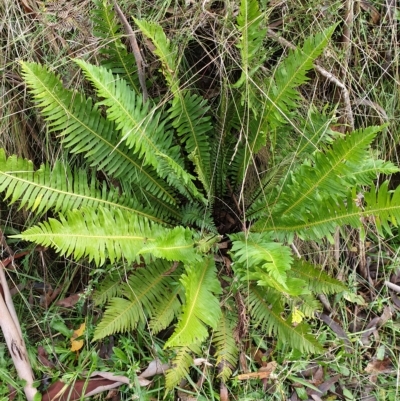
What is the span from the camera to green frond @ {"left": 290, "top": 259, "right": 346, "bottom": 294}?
2.06 m

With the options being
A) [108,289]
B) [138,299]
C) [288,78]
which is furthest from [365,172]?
[108,289]

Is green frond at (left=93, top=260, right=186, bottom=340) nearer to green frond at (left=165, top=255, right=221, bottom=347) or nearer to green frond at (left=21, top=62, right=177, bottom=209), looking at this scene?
green frond at (left=165, top=255, right=221, bottom=347)

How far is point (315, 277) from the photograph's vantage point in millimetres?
2076

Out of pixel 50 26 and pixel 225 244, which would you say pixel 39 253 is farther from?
pixel 50 26

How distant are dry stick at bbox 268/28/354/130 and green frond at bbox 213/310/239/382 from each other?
1117 millimetres

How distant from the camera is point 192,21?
83.1 inches

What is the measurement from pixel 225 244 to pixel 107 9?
1.15 m

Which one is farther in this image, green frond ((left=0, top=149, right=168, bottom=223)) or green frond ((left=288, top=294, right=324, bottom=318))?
green frond ((left=288, top=294, right=324, bottom=318))

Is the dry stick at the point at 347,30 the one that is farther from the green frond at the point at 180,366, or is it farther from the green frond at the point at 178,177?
the green frond at the point at 180,366

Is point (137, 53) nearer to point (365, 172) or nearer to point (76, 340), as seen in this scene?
point (365, 172)

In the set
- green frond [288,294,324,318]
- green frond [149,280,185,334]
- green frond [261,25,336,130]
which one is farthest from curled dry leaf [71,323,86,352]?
green frond [261,25,336,130]

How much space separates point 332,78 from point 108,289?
4.77ft

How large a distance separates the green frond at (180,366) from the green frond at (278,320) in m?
0.32

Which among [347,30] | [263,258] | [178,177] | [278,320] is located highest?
[347,30]
